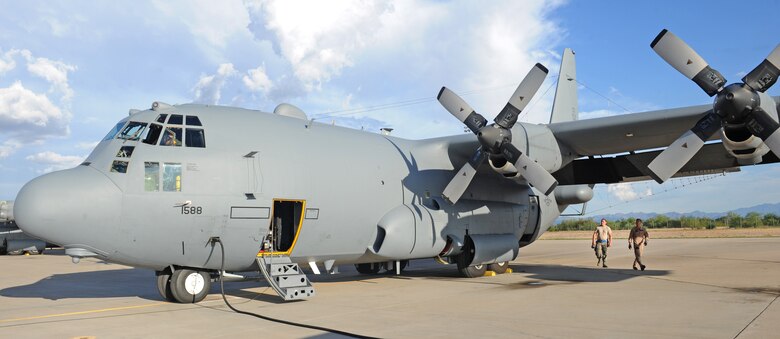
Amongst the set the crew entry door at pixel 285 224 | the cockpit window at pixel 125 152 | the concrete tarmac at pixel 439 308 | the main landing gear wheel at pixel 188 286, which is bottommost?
the concrete tarmac at pixel 439 308

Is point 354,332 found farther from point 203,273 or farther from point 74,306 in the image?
point 74,306

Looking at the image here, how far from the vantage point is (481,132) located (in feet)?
41.8

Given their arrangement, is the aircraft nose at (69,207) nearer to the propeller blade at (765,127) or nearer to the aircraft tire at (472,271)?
the aircraft tire at (472,271)

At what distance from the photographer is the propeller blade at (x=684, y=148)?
35.9 feet

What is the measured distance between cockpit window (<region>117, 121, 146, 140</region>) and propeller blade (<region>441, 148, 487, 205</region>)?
6.70m

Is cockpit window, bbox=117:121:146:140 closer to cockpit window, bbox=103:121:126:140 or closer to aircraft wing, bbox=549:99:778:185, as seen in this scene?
cockpit window, bbox=103:121:126:140

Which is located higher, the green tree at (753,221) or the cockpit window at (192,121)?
the cockpit window at (192,121)

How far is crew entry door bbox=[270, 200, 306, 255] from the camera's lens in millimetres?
11180

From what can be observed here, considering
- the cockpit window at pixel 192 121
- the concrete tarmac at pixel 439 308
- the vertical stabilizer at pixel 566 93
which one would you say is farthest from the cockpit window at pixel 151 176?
the vertical stabilizer at pixel 566 93

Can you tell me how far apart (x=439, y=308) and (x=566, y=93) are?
1264cm

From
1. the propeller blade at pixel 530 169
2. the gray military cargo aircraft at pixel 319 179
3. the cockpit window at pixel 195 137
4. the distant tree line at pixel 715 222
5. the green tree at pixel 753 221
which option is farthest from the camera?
the distant tree line at pixel 715 222

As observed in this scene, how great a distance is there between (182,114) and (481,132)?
6.20 m

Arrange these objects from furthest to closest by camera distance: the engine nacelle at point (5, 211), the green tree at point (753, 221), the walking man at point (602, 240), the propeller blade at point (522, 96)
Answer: the green tree at point (753, 221)
the engine nacelle at point (5, 211)
the walking man at point (602, 240)
the propeller blade at point (522, 96)

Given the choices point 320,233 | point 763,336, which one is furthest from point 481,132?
point 763,336
